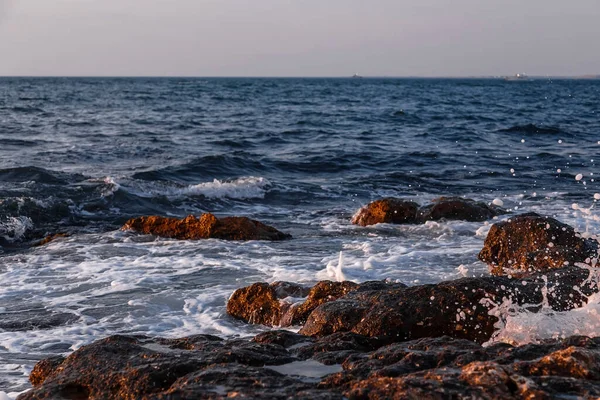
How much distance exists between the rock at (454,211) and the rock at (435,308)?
18.9 feet

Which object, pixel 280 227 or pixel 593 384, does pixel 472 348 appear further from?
pixel 280 227

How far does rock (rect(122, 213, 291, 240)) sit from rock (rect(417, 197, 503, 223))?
2.31 meters

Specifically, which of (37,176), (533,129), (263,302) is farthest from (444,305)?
(533,129)

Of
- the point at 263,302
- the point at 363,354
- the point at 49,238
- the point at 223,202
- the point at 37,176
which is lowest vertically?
the point at 223,202

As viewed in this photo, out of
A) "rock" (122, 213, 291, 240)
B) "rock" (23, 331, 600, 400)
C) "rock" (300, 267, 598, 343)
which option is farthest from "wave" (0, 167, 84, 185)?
"rock" (23, 331, 600, 400)

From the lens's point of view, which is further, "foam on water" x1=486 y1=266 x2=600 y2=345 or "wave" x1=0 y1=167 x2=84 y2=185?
"wave" x1=0 y1=167 x2=84 y2=185

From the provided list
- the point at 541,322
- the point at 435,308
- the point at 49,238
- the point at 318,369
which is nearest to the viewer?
the point at 318,369

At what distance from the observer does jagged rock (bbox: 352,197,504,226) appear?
1098 cm

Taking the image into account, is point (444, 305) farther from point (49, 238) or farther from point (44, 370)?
point (49, 238)

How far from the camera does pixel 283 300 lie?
6168 millimetres

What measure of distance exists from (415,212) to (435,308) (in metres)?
6.39

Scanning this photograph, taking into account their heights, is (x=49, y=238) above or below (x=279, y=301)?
below

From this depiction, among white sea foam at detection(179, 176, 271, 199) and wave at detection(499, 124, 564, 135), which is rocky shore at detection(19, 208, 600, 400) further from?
wave at detection(499, 124, 564, 135)

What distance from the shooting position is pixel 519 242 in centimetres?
804
